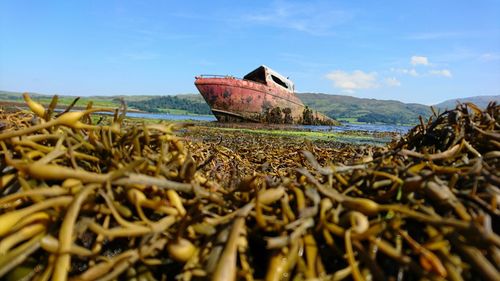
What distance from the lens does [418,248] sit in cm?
96

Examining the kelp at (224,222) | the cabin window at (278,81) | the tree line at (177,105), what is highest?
the cabin window at (278,81)

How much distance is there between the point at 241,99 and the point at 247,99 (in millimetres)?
519

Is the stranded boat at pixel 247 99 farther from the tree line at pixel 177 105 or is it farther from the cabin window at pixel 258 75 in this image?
the tree line at pixel 177 105

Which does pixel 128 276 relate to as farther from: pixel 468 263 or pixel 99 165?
pixel 468 263

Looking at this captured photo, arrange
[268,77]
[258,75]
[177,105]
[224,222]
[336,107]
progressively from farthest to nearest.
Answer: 1. [336,107]
2. [177,105]
3. [258,75]
4. [268,77]
5. [224,222]

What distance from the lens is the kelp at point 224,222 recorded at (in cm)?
96

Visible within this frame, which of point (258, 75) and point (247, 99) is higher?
point (258, 75)

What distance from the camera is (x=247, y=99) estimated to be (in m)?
30.8

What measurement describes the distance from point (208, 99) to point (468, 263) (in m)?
30.4

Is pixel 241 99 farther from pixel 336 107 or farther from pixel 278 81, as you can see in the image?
pixel 336 107

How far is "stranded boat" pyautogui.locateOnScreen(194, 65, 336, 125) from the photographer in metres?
30.4

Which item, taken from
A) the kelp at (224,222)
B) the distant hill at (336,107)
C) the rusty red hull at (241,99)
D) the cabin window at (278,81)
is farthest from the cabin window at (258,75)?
the distant hill at (336,107)

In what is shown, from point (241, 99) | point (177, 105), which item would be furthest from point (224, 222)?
point (177, 105)

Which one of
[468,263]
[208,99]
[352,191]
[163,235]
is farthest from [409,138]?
[208,99]
